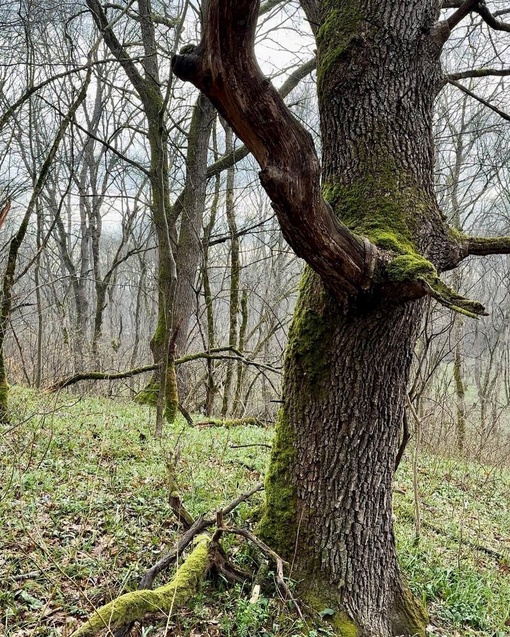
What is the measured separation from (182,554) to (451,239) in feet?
8.31

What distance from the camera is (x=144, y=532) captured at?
10.2 feet

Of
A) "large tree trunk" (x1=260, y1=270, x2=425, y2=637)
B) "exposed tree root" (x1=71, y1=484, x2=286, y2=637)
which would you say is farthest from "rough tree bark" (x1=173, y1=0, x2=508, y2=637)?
"exposed tree root" (x1=71, y1=484, x2=286, y2=637)

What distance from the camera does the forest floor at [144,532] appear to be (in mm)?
2361

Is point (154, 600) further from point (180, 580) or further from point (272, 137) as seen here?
point (272, 137)

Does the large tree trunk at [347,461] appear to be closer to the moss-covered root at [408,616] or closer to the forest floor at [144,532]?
the moss-covered root at [408,616]

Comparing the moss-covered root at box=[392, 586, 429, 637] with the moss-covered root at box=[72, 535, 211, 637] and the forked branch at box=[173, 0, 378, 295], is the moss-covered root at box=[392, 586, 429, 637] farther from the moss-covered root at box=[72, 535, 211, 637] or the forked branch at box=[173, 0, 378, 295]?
the forked branch at box=[173, 0, 378, 295]

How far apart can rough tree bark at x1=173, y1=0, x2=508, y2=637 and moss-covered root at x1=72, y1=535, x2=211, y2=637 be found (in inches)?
21.8

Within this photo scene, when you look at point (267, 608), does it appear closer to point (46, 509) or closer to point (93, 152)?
point (46, 509)

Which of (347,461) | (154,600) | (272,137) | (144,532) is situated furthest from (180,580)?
(272,137)

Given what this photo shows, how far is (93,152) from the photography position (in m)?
15.3

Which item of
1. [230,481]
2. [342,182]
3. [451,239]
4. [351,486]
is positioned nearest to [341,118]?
[342,182]

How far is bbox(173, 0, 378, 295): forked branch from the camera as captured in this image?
4.93 feet

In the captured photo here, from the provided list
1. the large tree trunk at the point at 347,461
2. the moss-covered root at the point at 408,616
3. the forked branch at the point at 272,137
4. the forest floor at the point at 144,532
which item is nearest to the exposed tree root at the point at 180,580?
→ the forest floor at the point at 144,532

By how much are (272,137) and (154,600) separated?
2.12 m
